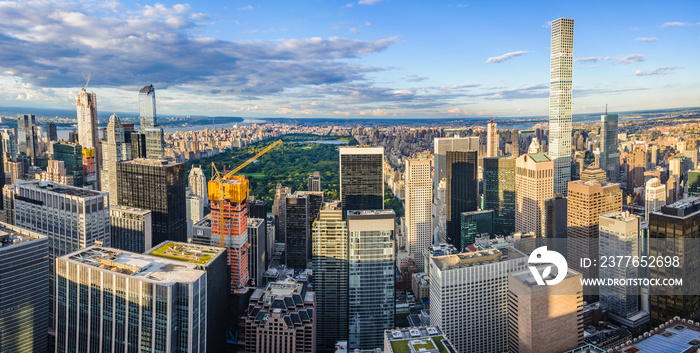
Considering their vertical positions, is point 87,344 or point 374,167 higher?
point 374,167

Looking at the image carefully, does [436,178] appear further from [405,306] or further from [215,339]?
[215,339]

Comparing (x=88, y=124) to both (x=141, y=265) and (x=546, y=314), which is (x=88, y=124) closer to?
(x=141, y=265)

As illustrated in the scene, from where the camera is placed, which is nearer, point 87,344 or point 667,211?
point 87,344

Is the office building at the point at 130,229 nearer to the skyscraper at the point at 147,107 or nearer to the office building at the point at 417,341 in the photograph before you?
the office building at the point at 417,341

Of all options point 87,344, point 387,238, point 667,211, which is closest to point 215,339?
point 87,344

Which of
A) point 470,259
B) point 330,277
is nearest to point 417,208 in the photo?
point 330,277
